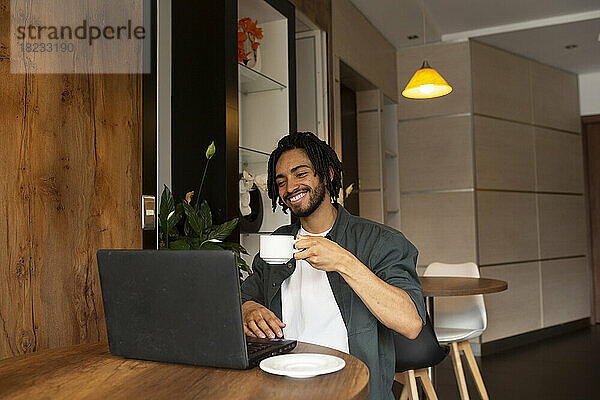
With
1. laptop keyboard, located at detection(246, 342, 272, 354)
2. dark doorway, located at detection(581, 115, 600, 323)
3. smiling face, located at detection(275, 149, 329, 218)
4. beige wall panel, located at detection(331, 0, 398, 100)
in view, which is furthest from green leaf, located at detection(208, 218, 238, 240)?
dark doorway, located at detection(581, 115, 600, 323)

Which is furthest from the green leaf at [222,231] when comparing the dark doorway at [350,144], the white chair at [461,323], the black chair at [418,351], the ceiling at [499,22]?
the ceiling at [499,22]

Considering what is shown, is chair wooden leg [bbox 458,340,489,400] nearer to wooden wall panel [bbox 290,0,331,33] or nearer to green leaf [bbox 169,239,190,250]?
green leaf [bbox 169,239,190,250]

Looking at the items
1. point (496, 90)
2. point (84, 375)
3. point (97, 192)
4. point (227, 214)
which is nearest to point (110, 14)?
point (97, 192)

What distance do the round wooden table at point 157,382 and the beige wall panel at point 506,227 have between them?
428cm

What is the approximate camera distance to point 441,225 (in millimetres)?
5285

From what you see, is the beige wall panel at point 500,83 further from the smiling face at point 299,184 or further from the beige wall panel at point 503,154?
the smiling face at point 299,184

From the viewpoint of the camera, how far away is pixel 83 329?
1.98 meters

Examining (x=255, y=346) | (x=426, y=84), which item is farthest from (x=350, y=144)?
(x=255, y=346)

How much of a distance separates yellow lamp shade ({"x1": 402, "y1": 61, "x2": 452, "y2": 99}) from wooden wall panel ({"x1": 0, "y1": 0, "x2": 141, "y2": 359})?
7.36 feet

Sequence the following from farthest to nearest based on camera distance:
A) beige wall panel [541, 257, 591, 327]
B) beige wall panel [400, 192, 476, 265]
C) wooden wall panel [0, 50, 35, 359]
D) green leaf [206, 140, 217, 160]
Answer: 1. beige wall panel [541, 257, 591, 327]
2. beige wall panel [400, 192, 476, 265]
3. green leaf [206, 140, 217, 160]
4. wooden wall panel [0, 50, 35, 359]

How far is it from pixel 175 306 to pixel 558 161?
578 centimetres

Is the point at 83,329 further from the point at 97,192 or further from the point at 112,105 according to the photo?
the point at 112,105

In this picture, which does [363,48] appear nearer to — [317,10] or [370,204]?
[317,10]

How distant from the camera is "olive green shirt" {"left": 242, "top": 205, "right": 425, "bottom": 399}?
1.61m
